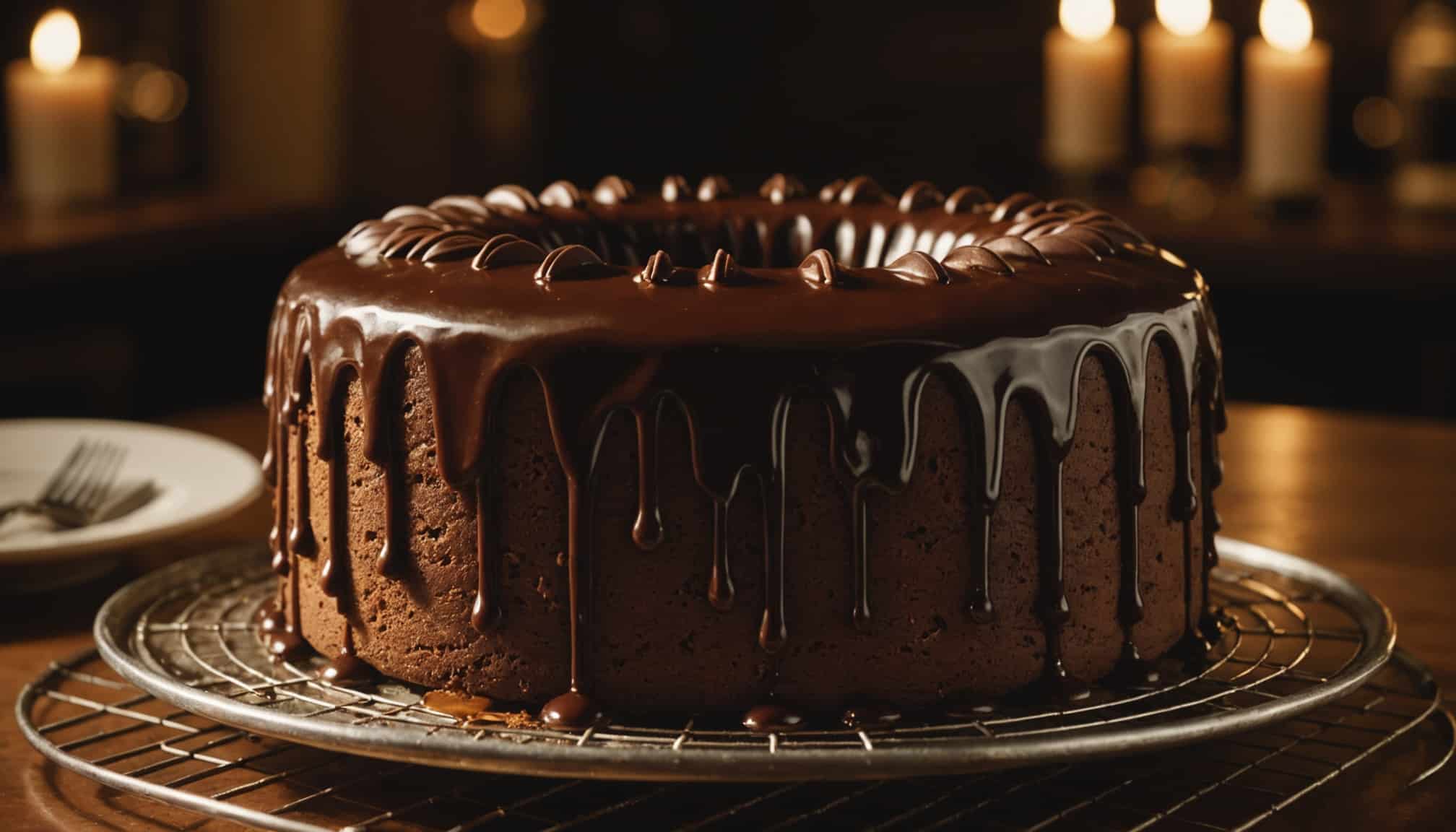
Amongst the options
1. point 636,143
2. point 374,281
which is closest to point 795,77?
point 636,143

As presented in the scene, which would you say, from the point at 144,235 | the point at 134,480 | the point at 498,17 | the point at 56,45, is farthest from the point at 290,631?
the point at 498,17

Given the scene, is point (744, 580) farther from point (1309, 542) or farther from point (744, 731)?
point (1309, 542)

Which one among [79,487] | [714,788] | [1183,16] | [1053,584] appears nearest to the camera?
[714,788]

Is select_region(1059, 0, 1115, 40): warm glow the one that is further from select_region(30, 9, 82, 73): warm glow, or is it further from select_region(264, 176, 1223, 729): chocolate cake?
select_region(264, 176, 1223, 729): chocolate cake

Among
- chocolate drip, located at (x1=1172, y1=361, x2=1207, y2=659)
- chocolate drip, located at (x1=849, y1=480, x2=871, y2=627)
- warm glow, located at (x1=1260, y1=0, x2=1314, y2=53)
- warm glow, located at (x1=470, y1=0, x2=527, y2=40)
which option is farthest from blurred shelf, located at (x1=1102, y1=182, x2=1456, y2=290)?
chocolate drip, located at (x1=849, y1=480, x2=871, y2=627)

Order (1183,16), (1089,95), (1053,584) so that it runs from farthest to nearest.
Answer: (1089,95) < (1183,16) < (1053,584)
